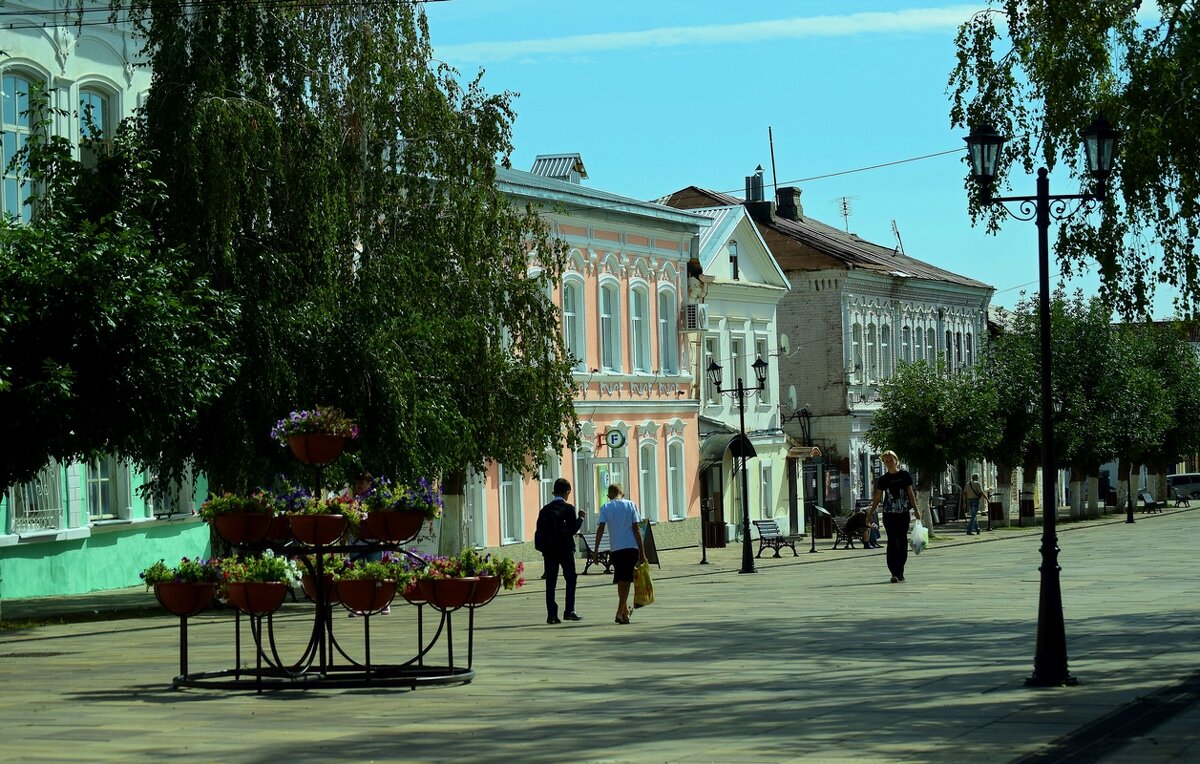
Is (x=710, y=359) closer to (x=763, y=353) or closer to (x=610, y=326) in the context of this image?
(x=763, y=353)

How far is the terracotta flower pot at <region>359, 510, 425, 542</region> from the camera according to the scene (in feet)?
48.6

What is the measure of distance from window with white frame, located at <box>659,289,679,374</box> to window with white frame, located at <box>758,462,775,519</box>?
6.63 metres

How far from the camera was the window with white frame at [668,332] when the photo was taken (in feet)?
164

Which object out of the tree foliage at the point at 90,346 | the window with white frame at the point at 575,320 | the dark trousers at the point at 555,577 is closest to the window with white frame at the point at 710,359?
the window with white frame at the point at 575,320

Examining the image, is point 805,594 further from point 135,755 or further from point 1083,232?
point 135,755

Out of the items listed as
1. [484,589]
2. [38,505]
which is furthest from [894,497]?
[38,505]

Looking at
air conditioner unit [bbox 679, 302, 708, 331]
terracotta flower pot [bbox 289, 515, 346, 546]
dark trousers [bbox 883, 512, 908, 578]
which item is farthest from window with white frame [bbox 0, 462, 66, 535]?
air conditioner unit [bbox 679, 302, 708, 331]

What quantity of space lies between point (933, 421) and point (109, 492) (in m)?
26.9

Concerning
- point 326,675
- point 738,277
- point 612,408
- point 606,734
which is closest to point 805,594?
point 326,675

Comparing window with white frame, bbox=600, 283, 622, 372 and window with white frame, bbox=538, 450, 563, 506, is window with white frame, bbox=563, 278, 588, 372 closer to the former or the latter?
window with white frame, bbox=600, 283, 622, 372

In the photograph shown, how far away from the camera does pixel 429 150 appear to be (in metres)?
27.2

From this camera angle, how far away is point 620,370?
47500 millimetres

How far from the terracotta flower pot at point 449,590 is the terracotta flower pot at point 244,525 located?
60.0 inches

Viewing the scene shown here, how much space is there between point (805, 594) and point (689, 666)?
11.2 m
